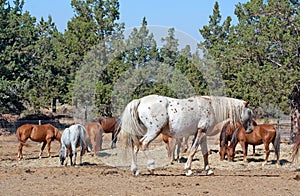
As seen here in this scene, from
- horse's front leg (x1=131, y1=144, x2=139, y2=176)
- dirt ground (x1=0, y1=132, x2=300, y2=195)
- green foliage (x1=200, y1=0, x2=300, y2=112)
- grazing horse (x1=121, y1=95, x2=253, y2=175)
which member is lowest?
dirt ground (x1=0, y1=132, x2=300, y2=195)

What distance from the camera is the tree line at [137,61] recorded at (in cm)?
2108

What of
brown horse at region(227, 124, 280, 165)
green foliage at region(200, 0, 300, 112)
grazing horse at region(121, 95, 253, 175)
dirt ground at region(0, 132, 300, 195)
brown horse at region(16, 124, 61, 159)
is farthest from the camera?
green foliage at region(200, 0, 300, 112)

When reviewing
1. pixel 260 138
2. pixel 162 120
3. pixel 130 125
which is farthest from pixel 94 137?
pixel 162 120

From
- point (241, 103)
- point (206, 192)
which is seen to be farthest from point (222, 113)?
point (206, 192)

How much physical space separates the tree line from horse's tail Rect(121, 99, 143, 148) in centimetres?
1180

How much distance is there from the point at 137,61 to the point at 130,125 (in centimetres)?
1517

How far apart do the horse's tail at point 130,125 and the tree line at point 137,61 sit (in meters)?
11.8

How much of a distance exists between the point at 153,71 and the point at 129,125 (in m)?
13.3

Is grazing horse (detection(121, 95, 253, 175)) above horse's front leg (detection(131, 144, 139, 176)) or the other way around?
above

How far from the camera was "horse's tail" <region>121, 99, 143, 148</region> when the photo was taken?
33.0 ft

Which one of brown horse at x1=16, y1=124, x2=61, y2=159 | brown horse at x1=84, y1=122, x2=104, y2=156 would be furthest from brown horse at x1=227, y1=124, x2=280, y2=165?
brown horse at x1=16, y1=124, x2=61, y2=159

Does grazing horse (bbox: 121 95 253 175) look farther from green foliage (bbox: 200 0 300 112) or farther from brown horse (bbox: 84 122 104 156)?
green foliage (bbox: 200 0 300 112)

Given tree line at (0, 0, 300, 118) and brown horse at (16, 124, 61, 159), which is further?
tree line at (0, 0, 300, 118)

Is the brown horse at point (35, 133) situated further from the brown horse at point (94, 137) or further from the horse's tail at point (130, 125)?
the horse's tail at point (130, 125)
